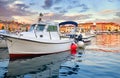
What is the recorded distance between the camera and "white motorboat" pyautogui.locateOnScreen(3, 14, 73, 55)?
21031 mm

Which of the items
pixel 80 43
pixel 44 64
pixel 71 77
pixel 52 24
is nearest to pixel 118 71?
pixel 71 77

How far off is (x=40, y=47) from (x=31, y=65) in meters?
4.27

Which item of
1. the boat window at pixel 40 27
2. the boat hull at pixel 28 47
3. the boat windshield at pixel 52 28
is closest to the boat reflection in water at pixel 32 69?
the boat hull at pixel 28 47

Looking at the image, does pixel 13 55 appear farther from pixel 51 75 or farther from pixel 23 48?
pixel 51 75

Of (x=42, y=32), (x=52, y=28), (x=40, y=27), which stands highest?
(x=40, y=27)

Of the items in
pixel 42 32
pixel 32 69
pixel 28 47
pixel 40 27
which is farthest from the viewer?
pixel 40 27

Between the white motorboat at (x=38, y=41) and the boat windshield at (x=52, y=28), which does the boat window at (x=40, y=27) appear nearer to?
the white motorboat at (x=38, y=41)

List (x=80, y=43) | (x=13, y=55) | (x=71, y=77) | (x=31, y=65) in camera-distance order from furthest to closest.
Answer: (x=80, y=43) < (x=13, y=55) < (x=31, y=65) < (x=71, y=77)

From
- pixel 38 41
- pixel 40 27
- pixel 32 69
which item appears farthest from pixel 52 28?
pixel 32 69

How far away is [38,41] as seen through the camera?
21.9m

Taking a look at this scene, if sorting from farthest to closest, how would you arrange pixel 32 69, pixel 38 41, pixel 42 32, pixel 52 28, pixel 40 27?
pixel 52 28, pixel 40 27, pixel 42 32, pixel 38 41, pixel 32 69

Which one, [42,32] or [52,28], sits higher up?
[52,28]

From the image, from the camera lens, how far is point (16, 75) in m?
15.1

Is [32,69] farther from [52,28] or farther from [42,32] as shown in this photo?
[52,28]
